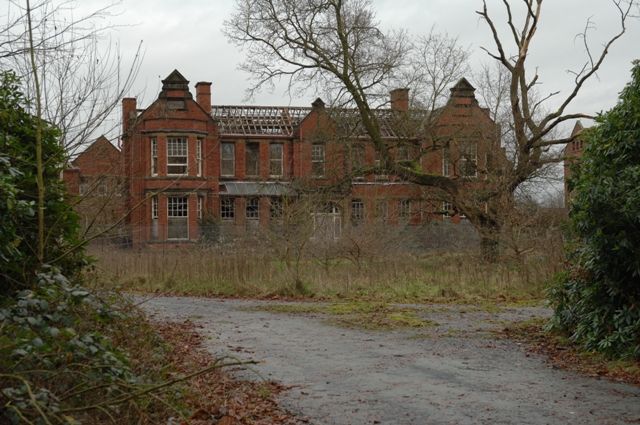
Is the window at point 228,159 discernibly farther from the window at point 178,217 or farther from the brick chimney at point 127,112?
the brick chimney at point 127,112

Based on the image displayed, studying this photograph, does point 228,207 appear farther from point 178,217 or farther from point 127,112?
point 127,112

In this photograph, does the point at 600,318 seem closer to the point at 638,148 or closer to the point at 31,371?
the point at 638,148

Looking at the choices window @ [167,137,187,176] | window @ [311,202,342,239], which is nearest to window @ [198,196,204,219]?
window @ [167,137,187,176]

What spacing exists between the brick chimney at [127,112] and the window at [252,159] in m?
39.9

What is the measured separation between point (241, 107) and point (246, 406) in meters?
46.9

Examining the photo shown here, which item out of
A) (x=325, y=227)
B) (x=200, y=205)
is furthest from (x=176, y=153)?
(x=325, y=227)

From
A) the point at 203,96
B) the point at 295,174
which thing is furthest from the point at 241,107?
the point at 295,174

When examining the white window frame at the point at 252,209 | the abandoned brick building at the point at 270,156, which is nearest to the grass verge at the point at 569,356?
the abandoned brick building at the point at 270,156

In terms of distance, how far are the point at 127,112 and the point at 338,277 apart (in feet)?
41.0

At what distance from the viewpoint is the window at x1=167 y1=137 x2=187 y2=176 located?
1879 inches

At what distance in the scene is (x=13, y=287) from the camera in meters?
7.81

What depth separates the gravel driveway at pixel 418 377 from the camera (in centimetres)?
777

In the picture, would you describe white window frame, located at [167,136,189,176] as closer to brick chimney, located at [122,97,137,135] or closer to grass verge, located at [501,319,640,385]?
grass verge, located at [501,319,640,385]

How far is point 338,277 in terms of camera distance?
75.6ft
